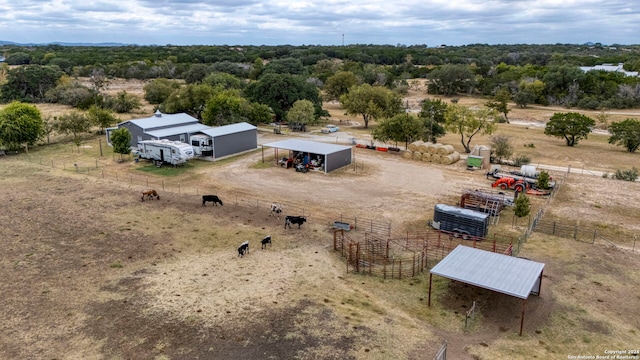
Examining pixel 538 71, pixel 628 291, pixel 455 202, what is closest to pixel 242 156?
pixel 455 202

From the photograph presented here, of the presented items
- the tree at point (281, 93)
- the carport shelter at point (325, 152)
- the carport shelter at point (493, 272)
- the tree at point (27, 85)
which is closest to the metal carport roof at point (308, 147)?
the carport shelter at point (325, 152)

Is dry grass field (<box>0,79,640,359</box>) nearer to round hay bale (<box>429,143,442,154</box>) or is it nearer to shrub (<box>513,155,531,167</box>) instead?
→ shrub (<box>513,155,531,167</box>)

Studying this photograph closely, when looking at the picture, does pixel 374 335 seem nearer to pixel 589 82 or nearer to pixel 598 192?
pixel 598 192

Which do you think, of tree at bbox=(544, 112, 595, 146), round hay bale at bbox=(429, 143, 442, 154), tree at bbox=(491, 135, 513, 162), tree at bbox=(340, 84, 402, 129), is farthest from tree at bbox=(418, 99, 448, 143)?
tree at bbox=(544, 112, 595, 146)

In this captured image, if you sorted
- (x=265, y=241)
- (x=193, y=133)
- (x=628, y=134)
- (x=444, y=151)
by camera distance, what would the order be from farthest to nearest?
(x=628, y=134)
(x=193, y=133)
(x=444, y=151)
(x=265, y=241)

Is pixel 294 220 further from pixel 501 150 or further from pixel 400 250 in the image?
Result: pixel 501 150

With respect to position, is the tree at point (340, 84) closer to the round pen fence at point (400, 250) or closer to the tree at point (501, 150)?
the tree at point (501, 150)

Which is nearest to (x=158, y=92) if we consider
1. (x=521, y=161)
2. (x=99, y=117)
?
(x=99, y=117)
